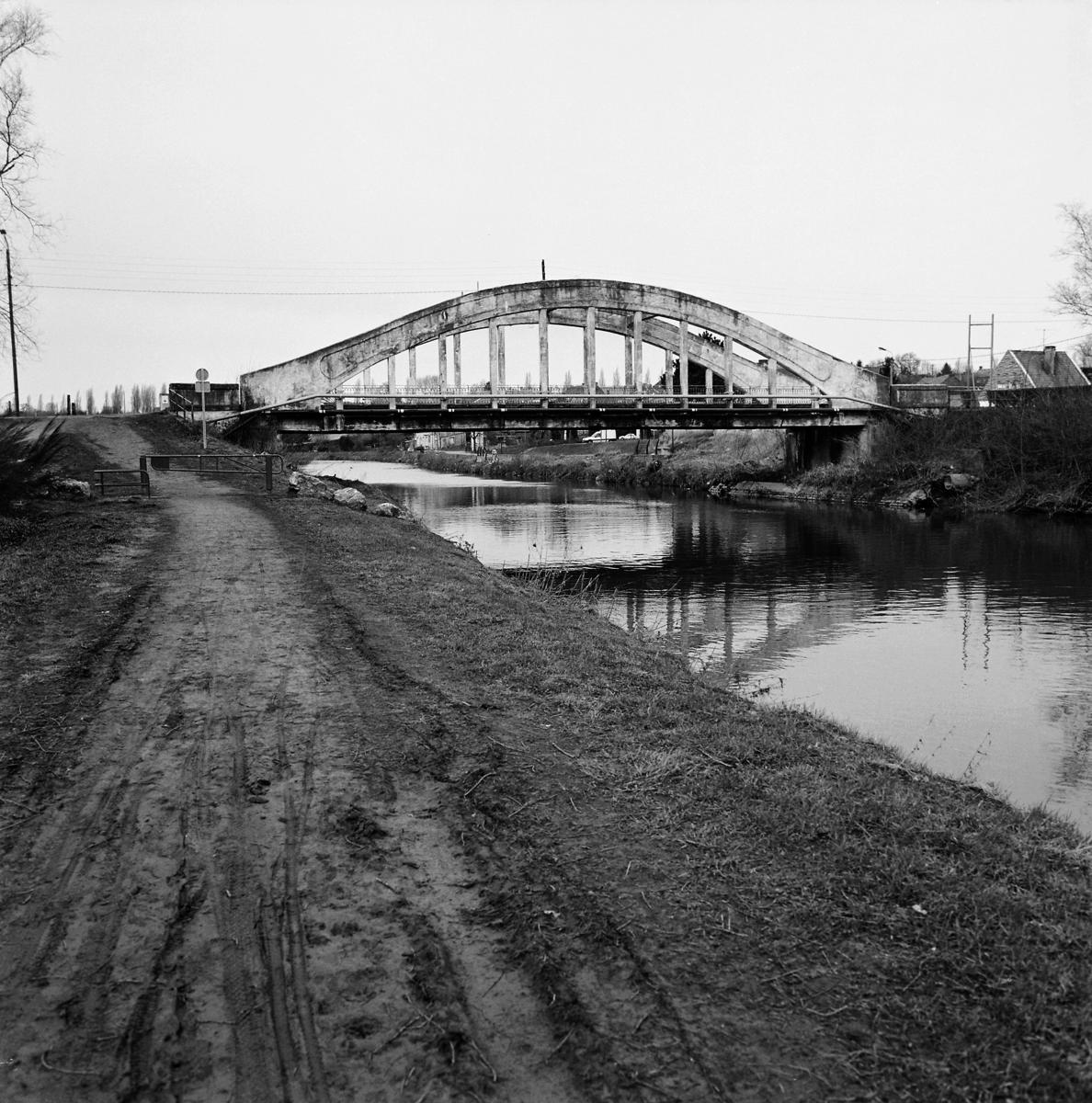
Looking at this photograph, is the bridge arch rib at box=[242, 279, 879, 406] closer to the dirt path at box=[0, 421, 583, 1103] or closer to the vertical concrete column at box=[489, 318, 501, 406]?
the vertical concrete column at box=[489, 318, 501, 406]

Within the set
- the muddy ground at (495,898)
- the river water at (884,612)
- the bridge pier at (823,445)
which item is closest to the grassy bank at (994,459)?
the bridge pier at (823,445)

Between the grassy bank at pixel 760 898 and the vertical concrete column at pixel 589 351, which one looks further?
the vertical concrete column at pixel 589 351

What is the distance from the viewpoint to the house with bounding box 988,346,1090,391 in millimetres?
69688

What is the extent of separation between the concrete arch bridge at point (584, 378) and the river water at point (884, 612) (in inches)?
160

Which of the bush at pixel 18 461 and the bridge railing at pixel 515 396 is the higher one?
the bridge railing at pixel 515 396

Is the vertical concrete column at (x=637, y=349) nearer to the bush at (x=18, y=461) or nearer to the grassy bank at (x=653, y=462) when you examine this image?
the grassy bank at (x=653, y=462)

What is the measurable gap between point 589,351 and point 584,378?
1081 millimetres

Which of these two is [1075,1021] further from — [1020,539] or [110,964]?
[1020,539]

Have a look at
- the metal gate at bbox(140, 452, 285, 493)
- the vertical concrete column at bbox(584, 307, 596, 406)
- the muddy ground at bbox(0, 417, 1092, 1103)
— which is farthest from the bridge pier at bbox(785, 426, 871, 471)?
the muddy ground at bbox(0, 417, 1092, 1103)

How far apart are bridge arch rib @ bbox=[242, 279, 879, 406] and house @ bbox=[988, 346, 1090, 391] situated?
3185 centimetres

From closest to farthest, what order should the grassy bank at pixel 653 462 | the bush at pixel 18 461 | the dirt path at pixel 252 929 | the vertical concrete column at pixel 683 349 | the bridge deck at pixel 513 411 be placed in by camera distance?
the dirt path at pixel 252 929, the bush at pixel 18 461, the bridge deck at pixel 513 411, the vertical concrete column at pixel 683 349, the grassy bank at pixel 653 462

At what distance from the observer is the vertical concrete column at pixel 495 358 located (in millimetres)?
37500

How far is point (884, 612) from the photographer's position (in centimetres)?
1780

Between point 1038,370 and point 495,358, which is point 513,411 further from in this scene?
point 1038,370
